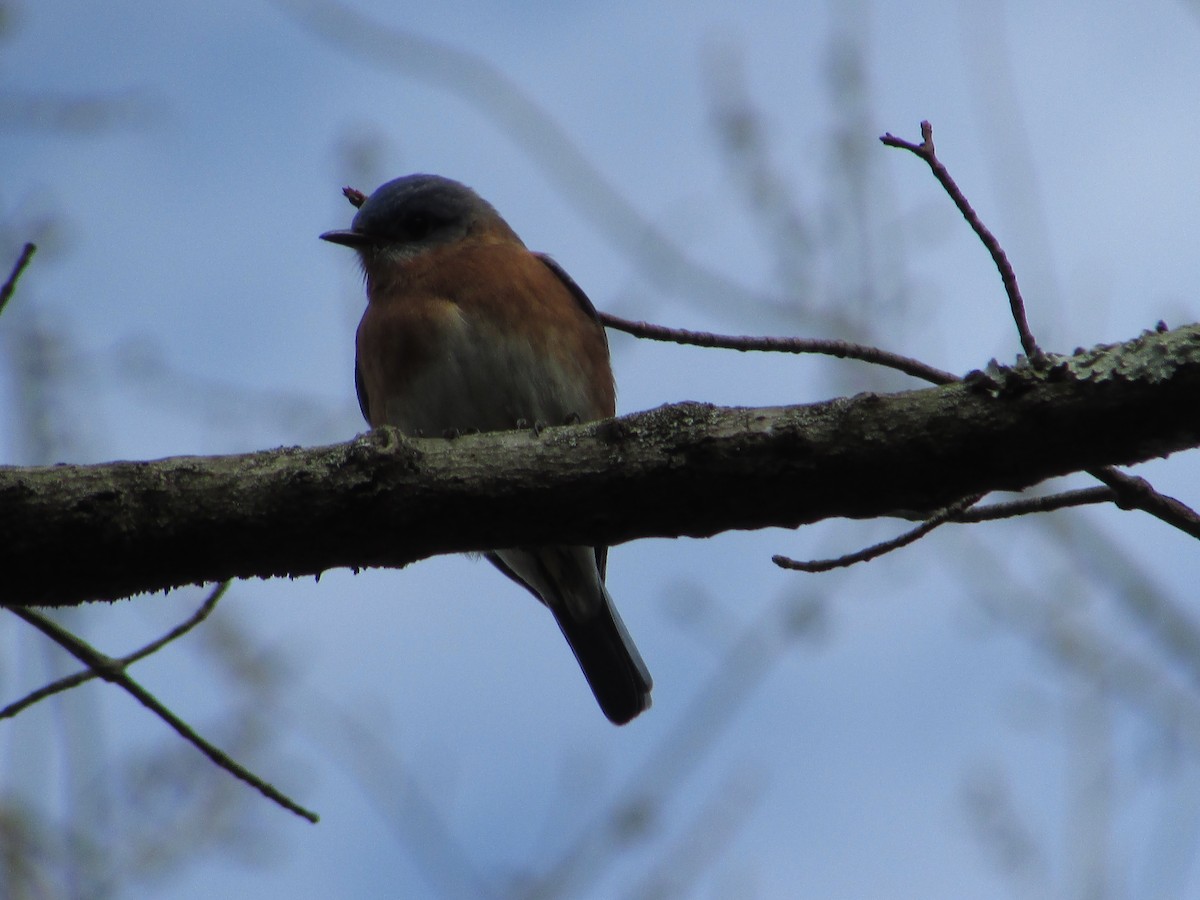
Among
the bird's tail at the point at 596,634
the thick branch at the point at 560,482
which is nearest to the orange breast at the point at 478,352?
the bird's tail at the point at 596,634

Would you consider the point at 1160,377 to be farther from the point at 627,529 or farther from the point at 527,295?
the point at 527,295

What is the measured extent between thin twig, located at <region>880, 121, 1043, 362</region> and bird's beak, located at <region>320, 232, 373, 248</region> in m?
3.79

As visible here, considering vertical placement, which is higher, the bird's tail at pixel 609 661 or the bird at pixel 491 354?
the bird at pixel 491 354

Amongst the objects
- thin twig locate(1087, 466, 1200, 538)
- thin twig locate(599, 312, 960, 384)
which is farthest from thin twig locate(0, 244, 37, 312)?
thin twig locate(1087, 466, 1200, 538)

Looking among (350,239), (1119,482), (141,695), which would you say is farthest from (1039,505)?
(350,239)

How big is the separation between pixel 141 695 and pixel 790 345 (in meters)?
2.08

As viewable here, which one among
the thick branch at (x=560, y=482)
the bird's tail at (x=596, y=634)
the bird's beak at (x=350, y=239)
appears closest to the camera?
the thick branch at (x=560, y=482)

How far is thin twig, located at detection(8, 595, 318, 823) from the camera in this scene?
3.50m

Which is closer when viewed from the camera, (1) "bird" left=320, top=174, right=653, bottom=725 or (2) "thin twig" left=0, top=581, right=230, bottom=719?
(2) "thin twig" left=0, top=581, right=230, bottom=719

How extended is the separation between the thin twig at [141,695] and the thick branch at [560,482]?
307 millimetres

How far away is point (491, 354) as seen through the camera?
5484mm

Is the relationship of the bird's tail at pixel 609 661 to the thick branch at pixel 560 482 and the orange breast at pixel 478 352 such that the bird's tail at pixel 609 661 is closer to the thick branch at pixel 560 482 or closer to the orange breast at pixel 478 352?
the orange breast at pixel 478 352

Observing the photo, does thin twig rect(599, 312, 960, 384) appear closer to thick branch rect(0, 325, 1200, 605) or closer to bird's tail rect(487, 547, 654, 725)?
thick branch rect(0, 325, 1200, 605)

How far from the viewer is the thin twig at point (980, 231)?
3049 millimetres
